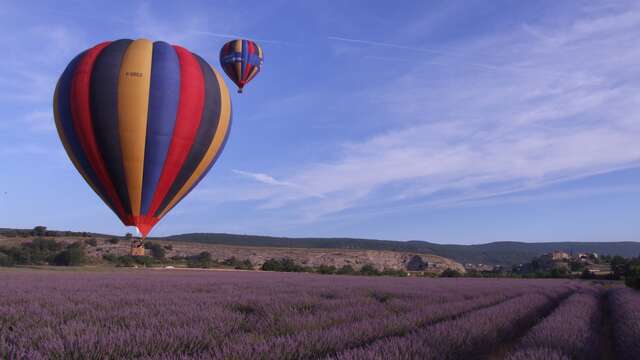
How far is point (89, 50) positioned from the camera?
18141mm

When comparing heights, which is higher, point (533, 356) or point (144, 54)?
point (144, 54)

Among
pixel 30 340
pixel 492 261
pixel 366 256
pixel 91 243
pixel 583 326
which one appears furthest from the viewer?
pixel 492 261

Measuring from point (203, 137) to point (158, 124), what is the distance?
1770 mm

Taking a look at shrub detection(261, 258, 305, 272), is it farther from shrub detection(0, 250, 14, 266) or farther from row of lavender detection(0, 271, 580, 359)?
row of lavender detection(0, 271, 580, 359)

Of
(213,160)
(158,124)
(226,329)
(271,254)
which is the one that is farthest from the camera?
(271,254)

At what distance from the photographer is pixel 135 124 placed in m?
16.5

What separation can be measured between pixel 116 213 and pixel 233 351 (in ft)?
48.3

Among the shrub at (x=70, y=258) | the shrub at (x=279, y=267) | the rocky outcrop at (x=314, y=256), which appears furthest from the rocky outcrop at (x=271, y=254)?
the shrub at (x=279, y=267)

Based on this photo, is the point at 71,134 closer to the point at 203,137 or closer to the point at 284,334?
the point at 203,137

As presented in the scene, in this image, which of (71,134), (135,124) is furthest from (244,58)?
(71,134)

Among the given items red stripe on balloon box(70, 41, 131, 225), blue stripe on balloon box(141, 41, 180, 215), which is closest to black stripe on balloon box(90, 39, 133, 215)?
red stripe on balloon box(70, 41, 131, 225)

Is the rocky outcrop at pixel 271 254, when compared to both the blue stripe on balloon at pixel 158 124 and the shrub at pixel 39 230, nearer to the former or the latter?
the shrub at pixel 39 230

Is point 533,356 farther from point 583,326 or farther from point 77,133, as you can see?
point 77,133

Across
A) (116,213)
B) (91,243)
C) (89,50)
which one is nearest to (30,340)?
(116,213)
